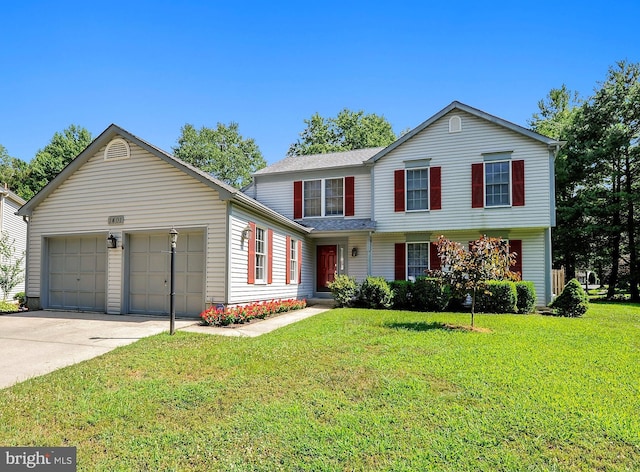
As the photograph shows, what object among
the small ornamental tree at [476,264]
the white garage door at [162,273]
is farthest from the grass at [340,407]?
the white garage door at [162,273]

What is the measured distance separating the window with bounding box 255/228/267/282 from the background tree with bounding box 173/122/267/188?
25.9 m

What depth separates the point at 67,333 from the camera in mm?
7602

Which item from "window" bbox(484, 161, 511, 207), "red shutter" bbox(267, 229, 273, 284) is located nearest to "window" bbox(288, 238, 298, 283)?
"red shutter" bbox(267, 229, 273, 284)

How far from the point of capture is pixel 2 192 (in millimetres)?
18188

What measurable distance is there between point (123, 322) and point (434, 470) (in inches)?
335

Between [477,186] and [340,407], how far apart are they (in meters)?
11.5

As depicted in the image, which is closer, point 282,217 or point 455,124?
point 282,217

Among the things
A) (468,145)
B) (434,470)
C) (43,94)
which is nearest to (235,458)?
(434,470)

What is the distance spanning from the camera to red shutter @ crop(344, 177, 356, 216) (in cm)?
1527

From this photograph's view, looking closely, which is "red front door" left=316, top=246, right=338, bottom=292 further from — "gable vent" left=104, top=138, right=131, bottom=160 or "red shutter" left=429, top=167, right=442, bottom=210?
"gable vent" left=104, top=138, right=131, bottom=160

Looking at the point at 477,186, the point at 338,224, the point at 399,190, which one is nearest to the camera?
the point at 477,186

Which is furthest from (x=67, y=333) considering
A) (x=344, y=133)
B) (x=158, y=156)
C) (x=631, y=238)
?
(x=344, y=133)

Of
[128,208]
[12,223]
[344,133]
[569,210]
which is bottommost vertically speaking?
[128,208]

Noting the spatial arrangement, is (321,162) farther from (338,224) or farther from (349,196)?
(338,224)
